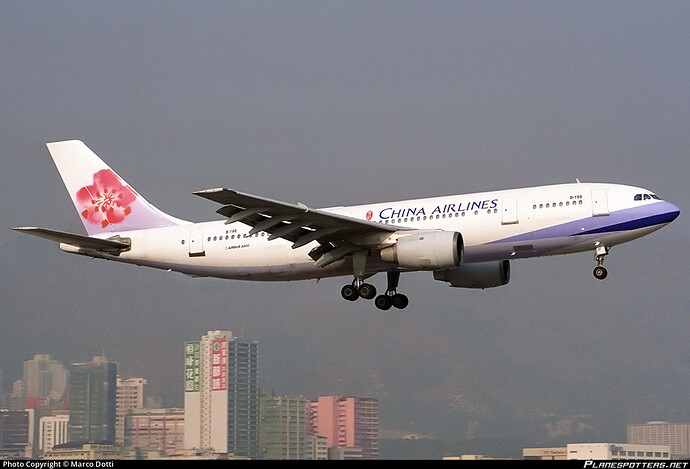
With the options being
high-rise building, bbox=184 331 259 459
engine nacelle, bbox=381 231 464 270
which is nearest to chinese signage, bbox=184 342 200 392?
high-rise building, bbox=184 331 259 459

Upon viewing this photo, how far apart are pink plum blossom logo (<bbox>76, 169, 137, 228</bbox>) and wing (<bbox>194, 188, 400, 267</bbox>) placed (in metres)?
8.70

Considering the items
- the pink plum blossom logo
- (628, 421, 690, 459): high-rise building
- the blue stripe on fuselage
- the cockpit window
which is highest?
the pink plum blossom logo

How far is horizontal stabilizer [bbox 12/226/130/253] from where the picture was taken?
39.3m

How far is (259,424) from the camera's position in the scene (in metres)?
78.2

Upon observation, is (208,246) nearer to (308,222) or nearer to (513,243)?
(308,222)

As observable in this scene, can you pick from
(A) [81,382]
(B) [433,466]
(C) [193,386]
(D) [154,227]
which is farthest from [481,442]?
(B) [433,466]

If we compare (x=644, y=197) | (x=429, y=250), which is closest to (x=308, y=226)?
(x=429, y=250)

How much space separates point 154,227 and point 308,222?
28.2ft

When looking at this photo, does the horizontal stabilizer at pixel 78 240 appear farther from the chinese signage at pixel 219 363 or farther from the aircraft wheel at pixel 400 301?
the chinese signage at pixel 219 363

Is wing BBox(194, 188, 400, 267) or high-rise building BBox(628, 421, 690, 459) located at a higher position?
wing BBox(194, 188, 400, 267)

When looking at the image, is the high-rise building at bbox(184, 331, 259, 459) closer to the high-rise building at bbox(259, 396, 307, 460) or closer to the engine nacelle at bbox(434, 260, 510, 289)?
the high-rise building at bbox(259, 396, 307, 460)

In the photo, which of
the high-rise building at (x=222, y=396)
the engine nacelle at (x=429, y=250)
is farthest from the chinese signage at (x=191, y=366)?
the engine nacelle at (x=429, y=250)

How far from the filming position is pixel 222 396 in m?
84.1

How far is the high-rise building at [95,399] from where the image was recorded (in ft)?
247
